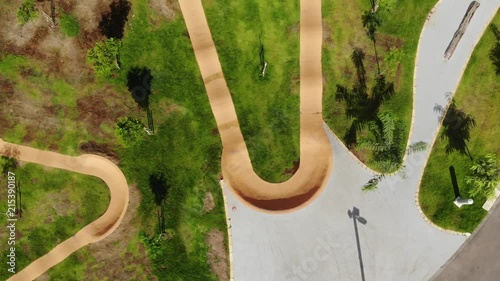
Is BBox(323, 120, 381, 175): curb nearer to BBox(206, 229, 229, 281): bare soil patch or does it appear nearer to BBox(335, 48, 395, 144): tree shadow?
BBox(335, 48, 395, 144): tree shadow

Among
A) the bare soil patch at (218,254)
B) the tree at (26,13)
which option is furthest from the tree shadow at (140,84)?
the bare soil patch at (218,254)

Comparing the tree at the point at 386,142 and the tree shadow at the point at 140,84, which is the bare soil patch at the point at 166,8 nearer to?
the tree shadow at the point at 140,84

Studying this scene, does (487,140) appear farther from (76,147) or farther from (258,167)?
(76,147)

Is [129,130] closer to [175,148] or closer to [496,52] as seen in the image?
[175,148]

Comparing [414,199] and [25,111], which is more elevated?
[25,111]

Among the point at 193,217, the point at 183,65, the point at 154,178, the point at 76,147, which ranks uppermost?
the point at 183,65

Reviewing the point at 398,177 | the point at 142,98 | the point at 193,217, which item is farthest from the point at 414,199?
the point at 142,98
